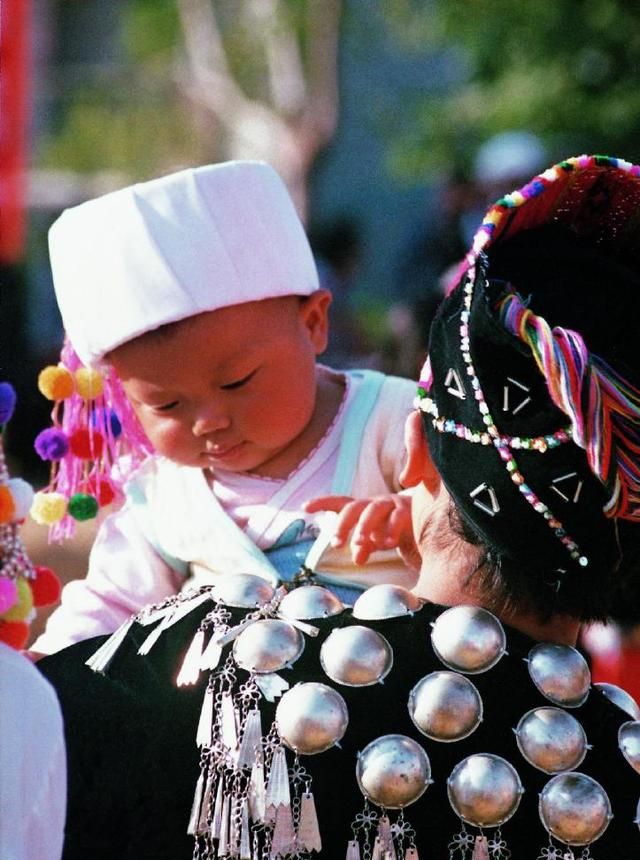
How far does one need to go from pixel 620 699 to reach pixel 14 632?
782mm

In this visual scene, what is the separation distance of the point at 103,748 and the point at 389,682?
36 cm

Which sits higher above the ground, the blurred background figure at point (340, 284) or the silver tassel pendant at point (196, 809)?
the silver tassel pendant at point (196, 809)

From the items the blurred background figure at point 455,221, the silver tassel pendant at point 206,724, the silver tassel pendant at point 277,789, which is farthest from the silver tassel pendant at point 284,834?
the blurred background figure at point 455,221

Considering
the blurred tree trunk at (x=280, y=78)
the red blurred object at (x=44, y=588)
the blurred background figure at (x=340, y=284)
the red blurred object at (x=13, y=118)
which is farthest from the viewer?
the blurred tree trunk at (x=280, y=78)

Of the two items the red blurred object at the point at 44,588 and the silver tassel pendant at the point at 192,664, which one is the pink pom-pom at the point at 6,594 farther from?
the red blurred object at the point at 44,588

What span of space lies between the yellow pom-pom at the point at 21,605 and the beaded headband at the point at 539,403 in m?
0.58

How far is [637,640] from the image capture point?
5000mm

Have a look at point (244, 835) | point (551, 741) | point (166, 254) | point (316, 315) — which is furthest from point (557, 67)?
point (244, 835)

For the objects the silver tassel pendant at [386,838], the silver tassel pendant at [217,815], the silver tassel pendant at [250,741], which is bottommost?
the silver tassel pendant at [386,838]

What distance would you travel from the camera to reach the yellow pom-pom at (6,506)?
1.74m

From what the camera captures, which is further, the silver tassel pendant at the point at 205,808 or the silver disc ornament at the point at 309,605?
the silver disc ornament at the point at 309,605

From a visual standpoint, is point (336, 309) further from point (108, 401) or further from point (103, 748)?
point (103, 748)

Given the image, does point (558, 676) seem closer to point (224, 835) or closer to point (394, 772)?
point (394, 772)

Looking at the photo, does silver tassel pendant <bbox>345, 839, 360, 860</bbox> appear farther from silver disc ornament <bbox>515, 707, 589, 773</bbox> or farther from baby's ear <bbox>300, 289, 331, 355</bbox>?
baby's ear <bbox>300, 289, 331, 355</bbox>
